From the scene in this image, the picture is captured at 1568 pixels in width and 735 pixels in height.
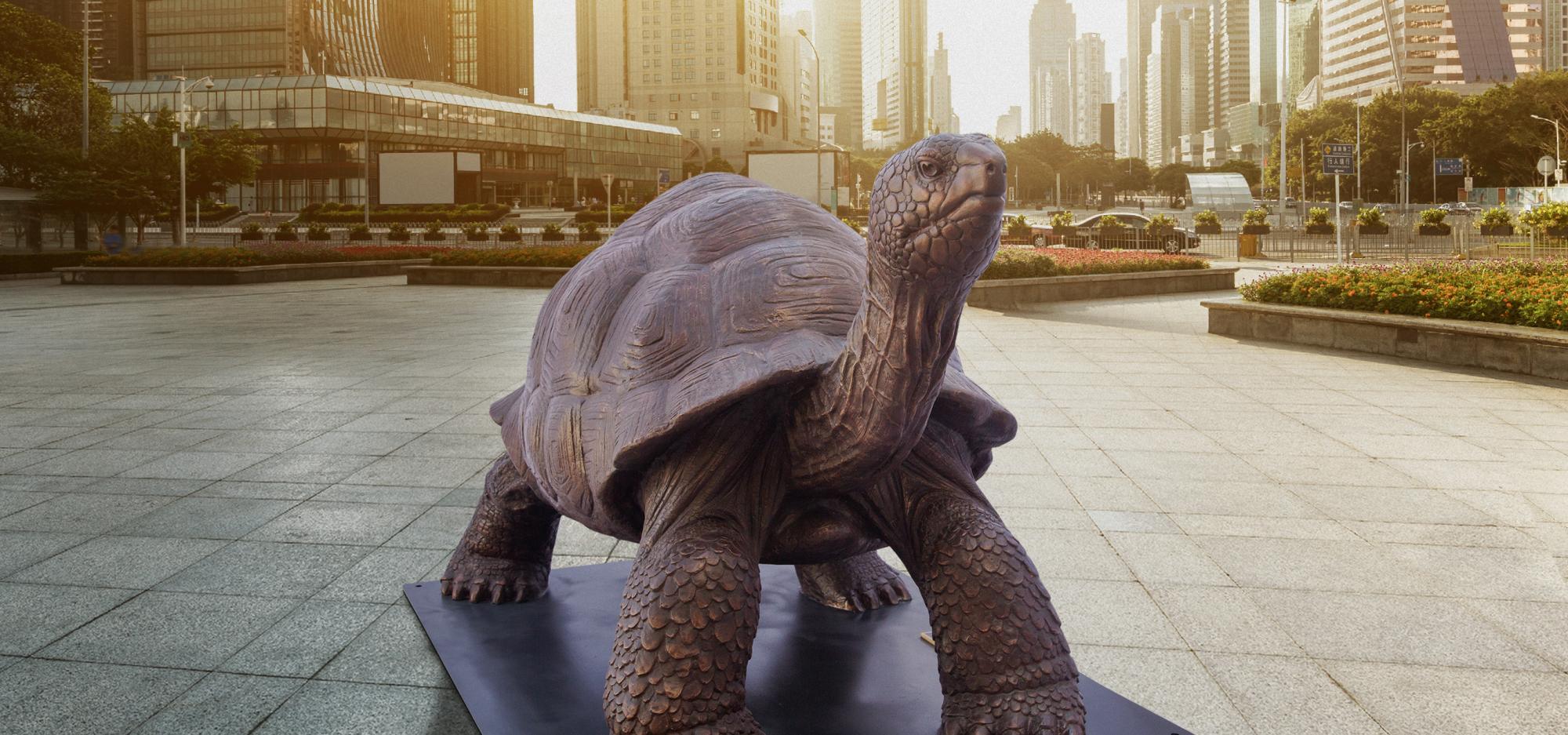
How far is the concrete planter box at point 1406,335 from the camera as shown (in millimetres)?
11008

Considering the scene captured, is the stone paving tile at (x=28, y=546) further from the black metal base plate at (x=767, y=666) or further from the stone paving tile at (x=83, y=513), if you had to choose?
the black metal base plate at (x=767, y=666)

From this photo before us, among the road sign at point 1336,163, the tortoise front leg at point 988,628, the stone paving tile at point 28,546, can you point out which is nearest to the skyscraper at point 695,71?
the road sign at point 1336,163

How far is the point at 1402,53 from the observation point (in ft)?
456

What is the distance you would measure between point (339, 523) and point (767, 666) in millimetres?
3187

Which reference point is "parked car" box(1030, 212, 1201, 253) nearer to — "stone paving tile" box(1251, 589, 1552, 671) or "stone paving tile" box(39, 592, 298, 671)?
"stone paving tile" box(1251, 589, 1552, 671)

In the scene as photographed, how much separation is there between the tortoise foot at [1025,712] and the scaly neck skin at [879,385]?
59 centimetres

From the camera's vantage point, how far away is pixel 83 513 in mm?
5910

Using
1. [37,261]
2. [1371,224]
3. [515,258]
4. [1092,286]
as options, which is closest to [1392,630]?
[1092,286]

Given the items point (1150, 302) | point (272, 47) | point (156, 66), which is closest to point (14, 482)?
point (1150, 302)

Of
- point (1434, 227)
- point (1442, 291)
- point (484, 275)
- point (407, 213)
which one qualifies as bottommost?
point (1442, 291)

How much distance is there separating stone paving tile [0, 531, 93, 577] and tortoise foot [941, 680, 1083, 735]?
14.7ft

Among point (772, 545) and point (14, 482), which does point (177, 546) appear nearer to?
point (14, 482)

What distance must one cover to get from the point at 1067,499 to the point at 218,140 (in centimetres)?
5022

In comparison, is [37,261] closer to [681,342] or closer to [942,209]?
[681,342]
